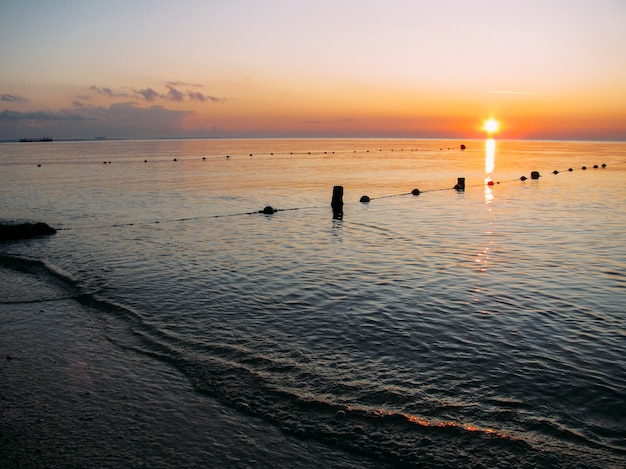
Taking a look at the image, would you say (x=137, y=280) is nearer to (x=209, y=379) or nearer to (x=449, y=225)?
(x=209, y=379)

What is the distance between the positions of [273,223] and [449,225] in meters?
9.88

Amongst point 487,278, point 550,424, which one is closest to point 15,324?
point 550,424

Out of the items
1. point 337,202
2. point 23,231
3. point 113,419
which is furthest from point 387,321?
point 337,202

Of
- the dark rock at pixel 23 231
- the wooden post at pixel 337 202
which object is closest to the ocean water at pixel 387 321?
the dark rock at pixel 23 231

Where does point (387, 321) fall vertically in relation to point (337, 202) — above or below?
below

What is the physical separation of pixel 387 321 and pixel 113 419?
259 inches

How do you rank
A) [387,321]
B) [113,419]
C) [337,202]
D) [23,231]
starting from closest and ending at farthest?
[113,419]
[387,321]
[23,231]
[337,202]

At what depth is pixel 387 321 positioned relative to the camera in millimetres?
11562

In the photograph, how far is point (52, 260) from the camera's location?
1797 centimetres

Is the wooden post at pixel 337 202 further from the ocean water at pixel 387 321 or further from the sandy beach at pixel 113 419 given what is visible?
the sandy beach at pixel 113 419

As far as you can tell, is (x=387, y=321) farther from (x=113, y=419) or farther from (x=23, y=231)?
(x=23, y=231)

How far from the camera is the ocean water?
716cm

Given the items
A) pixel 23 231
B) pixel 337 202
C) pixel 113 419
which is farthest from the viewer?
pixel 337 202

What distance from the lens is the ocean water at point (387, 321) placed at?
716 cm
